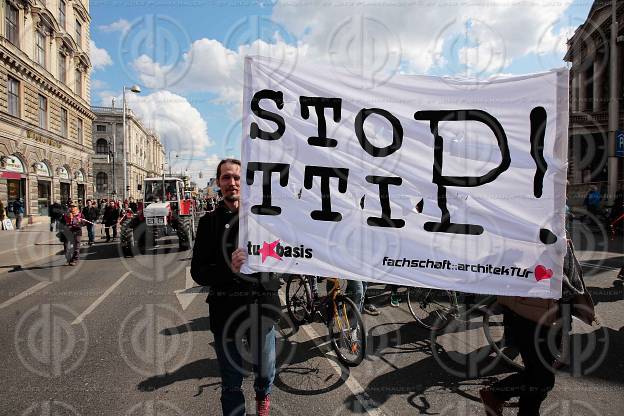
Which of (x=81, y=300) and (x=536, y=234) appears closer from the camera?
(x=536, y=234)

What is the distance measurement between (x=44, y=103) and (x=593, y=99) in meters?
43.7

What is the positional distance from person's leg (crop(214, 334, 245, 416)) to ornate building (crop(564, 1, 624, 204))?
103ft

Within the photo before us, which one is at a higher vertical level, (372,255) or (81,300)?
(372,255)

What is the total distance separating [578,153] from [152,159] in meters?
81.7

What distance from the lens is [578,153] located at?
33.1m

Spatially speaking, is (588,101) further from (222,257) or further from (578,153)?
(222,257)

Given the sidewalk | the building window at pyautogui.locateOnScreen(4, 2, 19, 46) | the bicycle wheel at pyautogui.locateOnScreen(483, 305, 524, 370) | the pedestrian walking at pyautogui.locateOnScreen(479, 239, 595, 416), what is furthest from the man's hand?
the building window at pyautogui.locateOnScreen(4, 2, 19, 46)

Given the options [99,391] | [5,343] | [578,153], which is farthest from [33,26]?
[578,153]

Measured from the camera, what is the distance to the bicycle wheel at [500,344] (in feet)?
13.1

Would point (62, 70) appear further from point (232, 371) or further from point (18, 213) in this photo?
point (232, 371)

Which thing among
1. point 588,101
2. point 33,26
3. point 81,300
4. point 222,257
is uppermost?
point 33,26

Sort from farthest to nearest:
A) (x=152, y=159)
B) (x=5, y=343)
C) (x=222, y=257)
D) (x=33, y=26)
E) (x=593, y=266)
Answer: (x=152, y=159)
(x=33, y=26)
(x=593, y=266)
(x=5, y=343)
(x=222, y=257)

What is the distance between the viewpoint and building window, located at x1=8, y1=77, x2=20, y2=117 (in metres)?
24.2

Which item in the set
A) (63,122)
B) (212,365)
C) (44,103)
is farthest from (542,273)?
(63,122)
